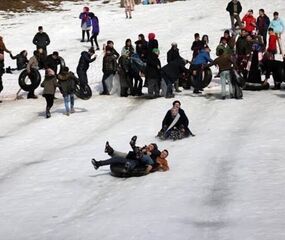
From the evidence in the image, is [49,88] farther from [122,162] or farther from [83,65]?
[122,162]

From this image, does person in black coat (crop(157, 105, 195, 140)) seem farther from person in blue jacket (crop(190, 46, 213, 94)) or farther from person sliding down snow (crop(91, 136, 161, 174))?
person in blue jacket (crop(190, 46, 213, 94))

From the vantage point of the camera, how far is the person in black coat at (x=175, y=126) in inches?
621

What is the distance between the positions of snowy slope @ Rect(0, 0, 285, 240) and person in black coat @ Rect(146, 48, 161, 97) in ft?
1.51

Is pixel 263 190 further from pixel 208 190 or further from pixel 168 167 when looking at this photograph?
pixel 168 167

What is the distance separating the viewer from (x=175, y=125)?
15859mm

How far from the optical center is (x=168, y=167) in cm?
1342

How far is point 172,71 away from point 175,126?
4.57 m

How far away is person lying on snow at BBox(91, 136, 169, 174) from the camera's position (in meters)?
13.1

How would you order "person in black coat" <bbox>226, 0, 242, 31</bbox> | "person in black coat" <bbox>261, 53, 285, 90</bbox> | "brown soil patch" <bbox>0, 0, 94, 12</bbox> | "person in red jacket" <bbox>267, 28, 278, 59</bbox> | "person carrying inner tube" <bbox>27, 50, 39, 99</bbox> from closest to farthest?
1. "person in black coat" <bbox>261, 53, 285, 90</bbox>
2. "person carrying inner tube" <bbox>27, 50, 39, 99</bbox>
3. "person in red jacket" <bbox>267, 28, 278, 59</bbox>
4. "person in black coat" <bbox>226, 0, 242, 31</bbox>
5. "brown soil patch" <bbox>0, 0, 94, 12</bbox>

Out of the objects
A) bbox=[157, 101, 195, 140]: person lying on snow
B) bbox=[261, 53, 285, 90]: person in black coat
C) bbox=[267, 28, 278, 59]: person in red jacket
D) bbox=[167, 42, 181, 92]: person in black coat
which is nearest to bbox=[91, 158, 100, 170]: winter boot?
bbox=[157, 101, 195, 140]: person lying on snow

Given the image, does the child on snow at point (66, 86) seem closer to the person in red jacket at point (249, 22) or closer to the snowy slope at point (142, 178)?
the snowy slope at point (142, 178)

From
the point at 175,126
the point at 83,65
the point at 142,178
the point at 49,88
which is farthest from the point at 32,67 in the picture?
the point at 142,178

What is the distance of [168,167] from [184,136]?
269cm

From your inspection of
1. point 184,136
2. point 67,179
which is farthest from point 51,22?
point 67,179
